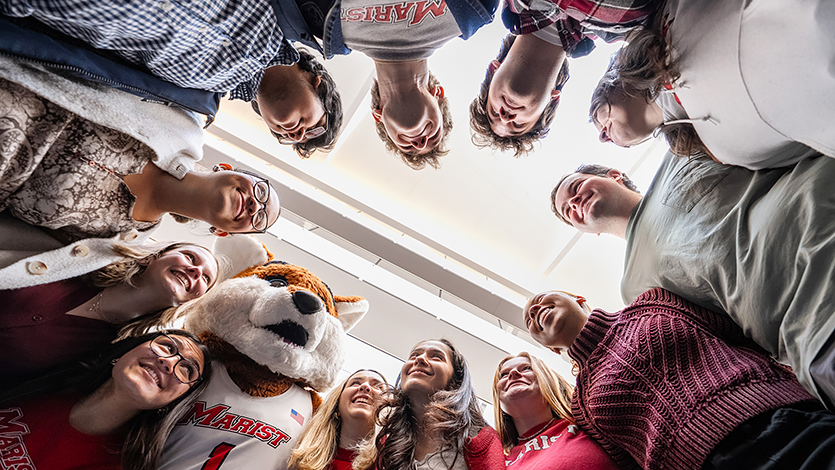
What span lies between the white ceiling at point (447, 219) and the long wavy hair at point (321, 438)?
19.7 inches

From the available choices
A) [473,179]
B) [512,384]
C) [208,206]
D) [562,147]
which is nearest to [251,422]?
[208,206]

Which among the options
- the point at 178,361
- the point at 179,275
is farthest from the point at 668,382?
the point at 179,275

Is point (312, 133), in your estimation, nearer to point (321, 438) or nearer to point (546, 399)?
point (321, 438)

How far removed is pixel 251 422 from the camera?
1.28 m

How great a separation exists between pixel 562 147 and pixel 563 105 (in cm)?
23

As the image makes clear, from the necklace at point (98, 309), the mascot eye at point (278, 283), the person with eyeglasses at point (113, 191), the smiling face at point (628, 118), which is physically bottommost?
the necklace at point (98, 309)

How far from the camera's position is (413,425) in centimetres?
139

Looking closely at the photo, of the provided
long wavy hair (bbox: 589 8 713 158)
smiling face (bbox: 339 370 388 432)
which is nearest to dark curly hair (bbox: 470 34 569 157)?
long wavy hair (bbox: 589 8 713 158)

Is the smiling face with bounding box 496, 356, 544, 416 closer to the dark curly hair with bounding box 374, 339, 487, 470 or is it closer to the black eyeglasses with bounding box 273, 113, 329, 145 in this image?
the dark curly hair with bounding box 374, 339, 487, 470

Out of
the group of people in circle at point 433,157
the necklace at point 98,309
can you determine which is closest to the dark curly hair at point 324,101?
the group of people in circle at point 433,157

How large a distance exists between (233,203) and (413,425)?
3.14 feet

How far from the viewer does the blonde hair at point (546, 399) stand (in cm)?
149

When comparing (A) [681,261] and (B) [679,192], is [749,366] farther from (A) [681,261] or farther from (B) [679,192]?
(B) [679,192]

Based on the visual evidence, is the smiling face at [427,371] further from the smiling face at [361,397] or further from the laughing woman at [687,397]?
the laughing woman at [687,397]
